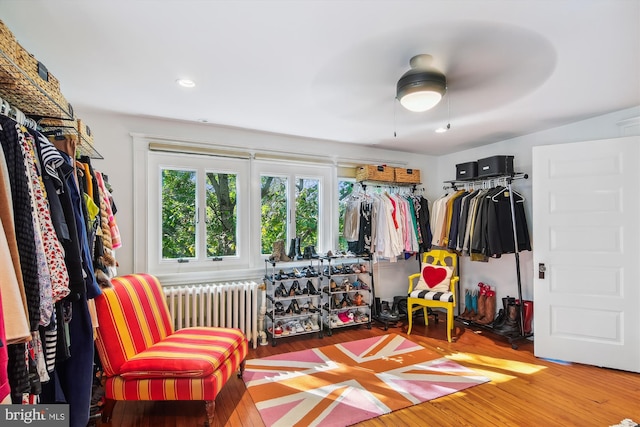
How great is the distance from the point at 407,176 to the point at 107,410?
3831 millimetres

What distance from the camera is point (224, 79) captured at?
2.17 meters

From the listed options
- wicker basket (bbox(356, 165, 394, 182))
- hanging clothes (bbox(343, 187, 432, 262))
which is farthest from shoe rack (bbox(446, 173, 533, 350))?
wicker basket (bbox(356, 165, 394, 182))

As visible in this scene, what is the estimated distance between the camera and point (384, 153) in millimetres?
4297

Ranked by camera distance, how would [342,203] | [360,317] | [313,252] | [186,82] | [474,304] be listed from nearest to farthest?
[186,82] < [313,252] < [360,317] < [474,304] < [342,203]

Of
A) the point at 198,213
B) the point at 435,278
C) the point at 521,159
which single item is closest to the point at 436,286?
the point at 435,278

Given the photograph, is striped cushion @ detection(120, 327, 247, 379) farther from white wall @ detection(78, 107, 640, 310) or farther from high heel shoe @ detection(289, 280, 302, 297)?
white wall @ detection(78, 107, 640, 310)

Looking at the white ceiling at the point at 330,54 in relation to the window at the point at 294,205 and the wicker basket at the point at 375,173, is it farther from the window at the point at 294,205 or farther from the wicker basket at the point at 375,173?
the wicker basket at the point at 375,173

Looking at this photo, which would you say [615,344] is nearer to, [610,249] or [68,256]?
[610,249]

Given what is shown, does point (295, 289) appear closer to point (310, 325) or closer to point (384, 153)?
point (310, 325)

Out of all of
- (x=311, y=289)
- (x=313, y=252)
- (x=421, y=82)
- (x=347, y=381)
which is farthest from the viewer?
(x=313, y=252)

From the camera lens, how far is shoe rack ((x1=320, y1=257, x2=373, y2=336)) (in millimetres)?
3633

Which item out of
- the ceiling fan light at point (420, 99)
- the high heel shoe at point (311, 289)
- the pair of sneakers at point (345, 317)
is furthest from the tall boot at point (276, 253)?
the ceiling fan light at point (420, 99)

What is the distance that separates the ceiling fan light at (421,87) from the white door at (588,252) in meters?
1.76

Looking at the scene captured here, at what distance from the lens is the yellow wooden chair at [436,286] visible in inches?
133
